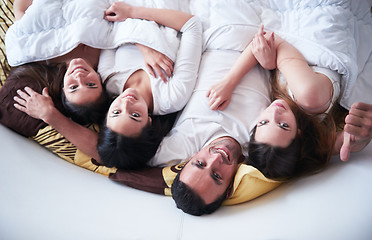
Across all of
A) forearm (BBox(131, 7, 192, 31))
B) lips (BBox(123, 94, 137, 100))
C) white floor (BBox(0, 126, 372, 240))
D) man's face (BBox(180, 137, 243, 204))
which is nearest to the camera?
white floor (BBox(0, 126, 372, 240))

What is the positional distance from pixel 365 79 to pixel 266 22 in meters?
0.38

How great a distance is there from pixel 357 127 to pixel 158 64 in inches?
24.9

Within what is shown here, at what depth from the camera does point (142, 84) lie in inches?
43.6

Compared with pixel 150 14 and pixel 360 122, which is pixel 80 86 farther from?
pixel 360 122

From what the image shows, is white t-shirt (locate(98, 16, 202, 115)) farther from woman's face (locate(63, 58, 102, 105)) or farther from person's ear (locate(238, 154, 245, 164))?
person's ear (locate(238, 154, 245, 164))

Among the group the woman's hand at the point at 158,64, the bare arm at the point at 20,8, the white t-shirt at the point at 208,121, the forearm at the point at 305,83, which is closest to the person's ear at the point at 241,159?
the white t-shirt at the point at 208,121

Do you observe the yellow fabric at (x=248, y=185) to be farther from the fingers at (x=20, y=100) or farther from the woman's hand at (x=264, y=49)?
the fingers at (x=20, y=100)

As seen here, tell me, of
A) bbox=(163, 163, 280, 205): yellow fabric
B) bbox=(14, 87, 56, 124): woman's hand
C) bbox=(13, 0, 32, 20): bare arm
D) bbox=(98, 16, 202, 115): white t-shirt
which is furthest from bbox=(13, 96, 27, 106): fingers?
bbox=(163, 163, 280, 205): yellow fabric

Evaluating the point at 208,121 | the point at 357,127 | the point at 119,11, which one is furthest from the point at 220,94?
the point at 119,11

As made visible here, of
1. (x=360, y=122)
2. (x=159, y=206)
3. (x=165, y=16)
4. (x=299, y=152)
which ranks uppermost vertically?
(x=165, y=16)

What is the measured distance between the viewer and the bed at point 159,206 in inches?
30.3

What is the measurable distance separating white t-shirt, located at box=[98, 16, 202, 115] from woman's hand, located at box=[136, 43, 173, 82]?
2 centimetres

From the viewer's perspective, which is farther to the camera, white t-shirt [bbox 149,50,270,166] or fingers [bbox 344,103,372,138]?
white t-shirt [bbox 149,50,270,166]

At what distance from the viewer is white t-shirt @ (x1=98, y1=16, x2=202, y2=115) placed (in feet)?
3.50
